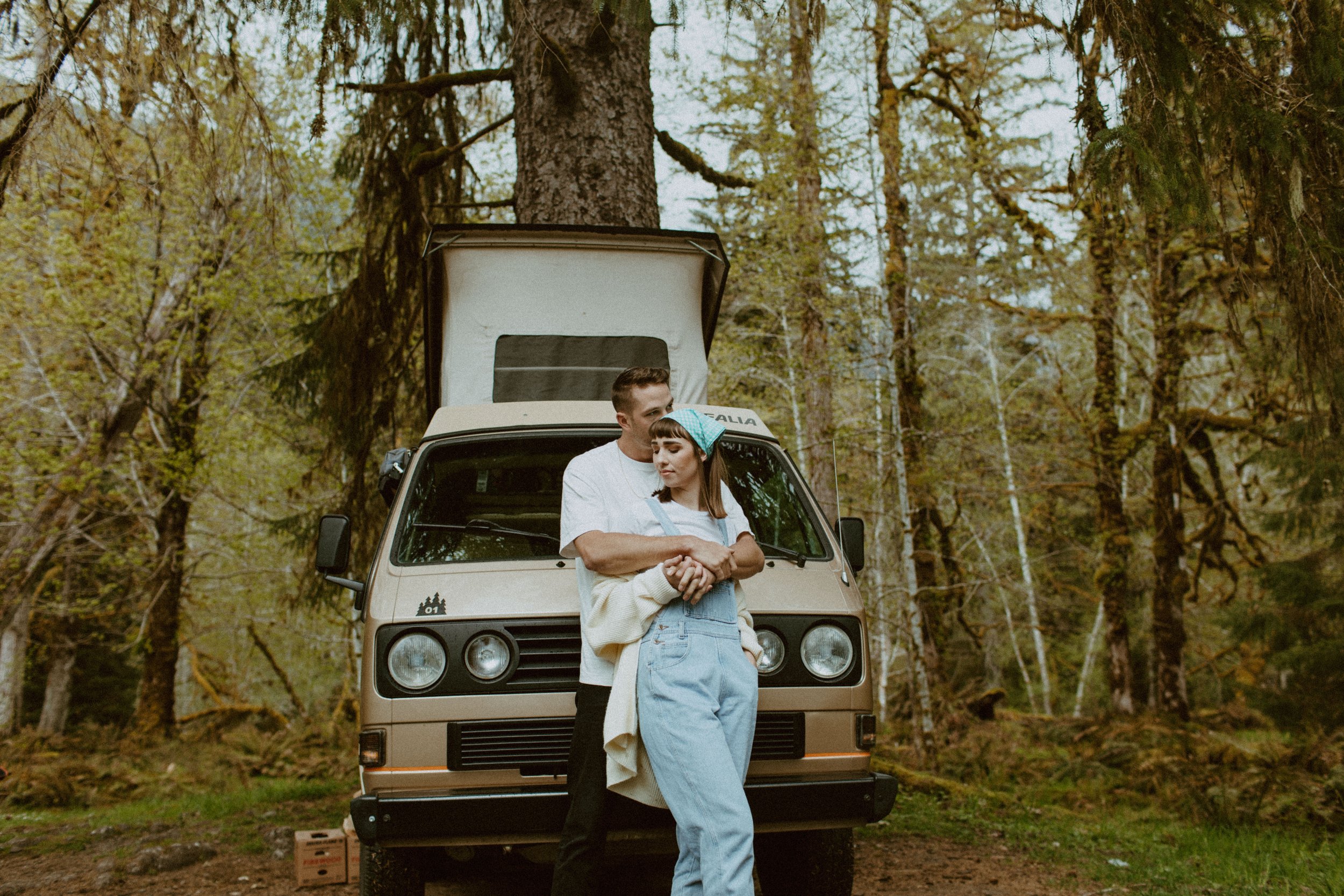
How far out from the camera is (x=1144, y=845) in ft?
21.0

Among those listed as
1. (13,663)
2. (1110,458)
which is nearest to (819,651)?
(1110,458)

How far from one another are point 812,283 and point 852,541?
23.3 ft

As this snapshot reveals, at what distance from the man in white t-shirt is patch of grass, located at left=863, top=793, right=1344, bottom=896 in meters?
3.18

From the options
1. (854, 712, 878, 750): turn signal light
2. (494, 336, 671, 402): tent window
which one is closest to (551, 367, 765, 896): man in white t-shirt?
(854, 712, 878, 750): turn signal light

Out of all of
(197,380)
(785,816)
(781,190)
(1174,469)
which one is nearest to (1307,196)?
(785,816)

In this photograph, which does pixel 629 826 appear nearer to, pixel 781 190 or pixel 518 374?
pixel 518 374

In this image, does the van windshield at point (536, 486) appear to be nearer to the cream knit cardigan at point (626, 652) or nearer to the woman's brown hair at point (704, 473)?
the woman's brown hair at point (704, 473)

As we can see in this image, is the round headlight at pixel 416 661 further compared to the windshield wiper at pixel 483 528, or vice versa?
the windshield wiper at pixel 483 528

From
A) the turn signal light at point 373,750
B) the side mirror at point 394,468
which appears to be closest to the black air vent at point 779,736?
the turn signal light at point 373,750

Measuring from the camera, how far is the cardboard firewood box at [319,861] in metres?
5.55

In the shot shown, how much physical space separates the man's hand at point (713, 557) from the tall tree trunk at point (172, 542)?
519 inches

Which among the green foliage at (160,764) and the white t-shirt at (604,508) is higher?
the white t-shirt at (604,508)

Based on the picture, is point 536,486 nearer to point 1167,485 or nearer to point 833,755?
point 833,755

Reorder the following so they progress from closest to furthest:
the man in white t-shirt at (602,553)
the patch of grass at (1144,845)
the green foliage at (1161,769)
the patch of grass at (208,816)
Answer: the man in white t-shirt at (602,553), the patch of grass at (1144,845), the green foliage at (1161,769), the patch of grass at (208,816)
